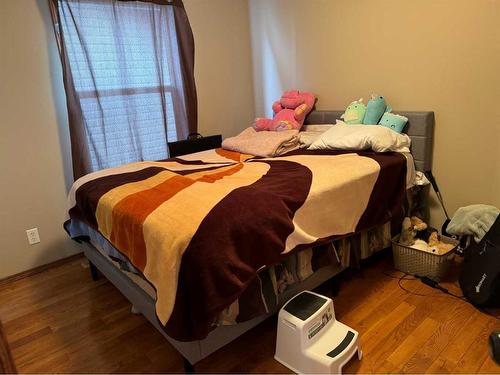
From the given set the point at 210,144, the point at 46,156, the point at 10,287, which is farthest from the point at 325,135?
the point at 10,287

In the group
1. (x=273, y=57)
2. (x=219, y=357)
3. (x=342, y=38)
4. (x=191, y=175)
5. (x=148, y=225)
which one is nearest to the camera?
(x=148, y=225)

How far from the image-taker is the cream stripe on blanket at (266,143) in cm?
234

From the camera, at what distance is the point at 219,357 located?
158 centimetres

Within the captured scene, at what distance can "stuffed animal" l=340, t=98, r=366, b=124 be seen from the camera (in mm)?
2438

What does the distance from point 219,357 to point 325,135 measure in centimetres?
153

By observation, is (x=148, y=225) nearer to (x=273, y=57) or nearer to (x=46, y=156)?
(x=46, y=156)

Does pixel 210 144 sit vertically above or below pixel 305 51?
below

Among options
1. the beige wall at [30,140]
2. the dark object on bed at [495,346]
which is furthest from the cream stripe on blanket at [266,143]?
the dark object on bed at [495,346]

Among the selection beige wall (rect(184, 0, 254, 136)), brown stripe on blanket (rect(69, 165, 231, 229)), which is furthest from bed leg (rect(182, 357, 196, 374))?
beige wall (rect(184, 0, 254, 136))

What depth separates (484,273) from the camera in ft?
5.66

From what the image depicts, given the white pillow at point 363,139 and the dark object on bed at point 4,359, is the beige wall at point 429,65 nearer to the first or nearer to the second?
the white pillow at point 363,139

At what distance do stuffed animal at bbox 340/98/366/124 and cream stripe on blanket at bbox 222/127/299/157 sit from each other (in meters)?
0.39

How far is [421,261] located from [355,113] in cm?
111

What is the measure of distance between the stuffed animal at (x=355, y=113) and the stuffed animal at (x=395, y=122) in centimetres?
18
